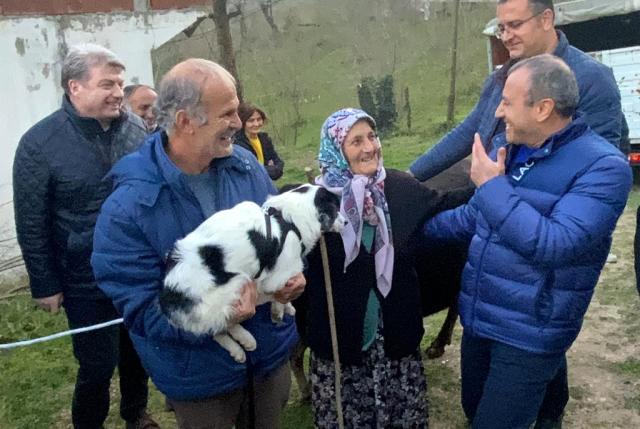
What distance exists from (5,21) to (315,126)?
439 inches

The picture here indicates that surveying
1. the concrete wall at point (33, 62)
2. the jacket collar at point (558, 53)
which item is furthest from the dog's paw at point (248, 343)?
the concrete wall at point (33, 62)

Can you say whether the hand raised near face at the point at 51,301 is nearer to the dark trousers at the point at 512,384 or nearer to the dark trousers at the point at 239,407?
the dark trousers at the point at 239,407

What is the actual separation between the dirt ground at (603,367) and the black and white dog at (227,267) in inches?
77.7

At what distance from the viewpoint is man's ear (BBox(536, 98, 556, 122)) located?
2.40 m

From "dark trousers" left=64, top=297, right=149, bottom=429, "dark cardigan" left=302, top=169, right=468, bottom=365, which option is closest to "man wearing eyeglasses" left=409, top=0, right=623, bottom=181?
"dark cardigan" left=302, top=169, right=468, bottom=365

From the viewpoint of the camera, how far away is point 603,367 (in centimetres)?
443

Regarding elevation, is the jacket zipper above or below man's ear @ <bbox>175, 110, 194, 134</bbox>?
below

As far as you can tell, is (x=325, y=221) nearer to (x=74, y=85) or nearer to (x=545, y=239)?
(x=545, y=239)

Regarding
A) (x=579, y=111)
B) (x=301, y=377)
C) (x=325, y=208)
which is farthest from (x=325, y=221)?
(x=301, y=377)

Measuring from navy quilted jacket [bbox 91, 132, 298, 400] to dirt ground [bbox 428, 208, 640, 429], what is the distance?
1.97 metres

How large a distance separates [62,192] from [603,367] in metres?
3.63

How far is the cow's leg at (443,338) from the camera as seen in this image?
4496mm

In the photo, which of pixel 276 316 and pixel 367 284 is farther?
pixel 367 284

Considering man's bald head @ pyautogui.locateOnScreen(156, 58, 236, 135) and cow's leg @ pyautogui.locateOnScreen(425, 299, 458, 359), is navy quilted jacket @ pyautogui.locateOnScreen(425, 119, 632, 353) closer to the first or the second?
man's bald head @ pyautogui.locateOnScreen(156, 58, 236, 135)
